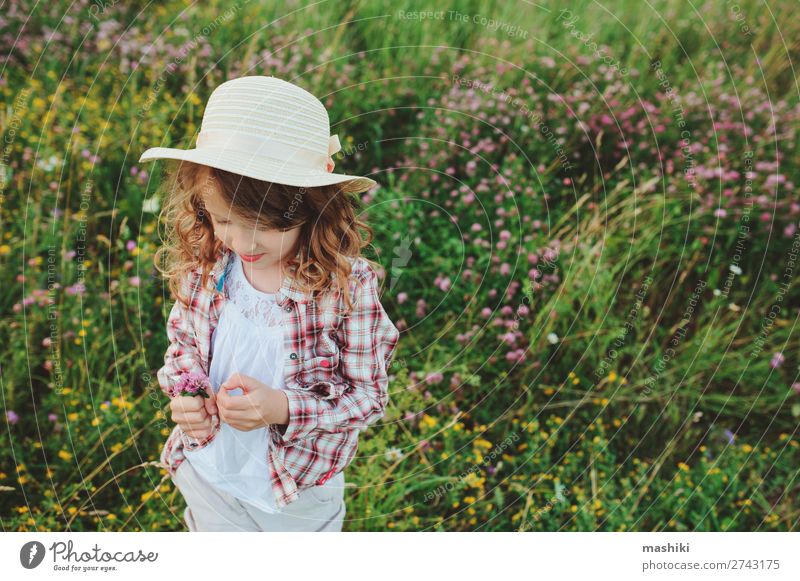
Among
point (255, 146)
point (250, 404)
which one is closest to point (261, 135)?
point (255, 146)

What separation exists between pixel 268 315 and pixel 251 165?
26cm

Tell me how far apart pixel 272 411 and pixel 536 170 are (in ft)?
3.21

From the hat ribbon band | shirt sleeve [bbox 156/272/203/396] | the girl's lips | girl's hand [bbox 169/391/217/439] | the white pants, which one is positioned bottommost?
the white pants

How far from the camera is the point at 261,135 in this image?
1.04 metres

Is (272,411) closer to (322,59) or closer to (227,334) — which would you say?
(227,334)

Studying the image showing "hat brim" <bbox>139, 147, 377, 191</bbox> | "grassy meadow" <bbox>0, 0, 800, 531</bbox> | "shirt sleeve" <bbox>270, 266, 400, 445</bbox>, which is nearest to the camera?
"hat brim" <bbox>139, 147, 377, 191</bbox>

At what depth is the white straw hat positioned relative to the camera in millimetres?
1035

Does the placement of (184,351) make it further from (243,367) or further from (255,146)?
(255,146)

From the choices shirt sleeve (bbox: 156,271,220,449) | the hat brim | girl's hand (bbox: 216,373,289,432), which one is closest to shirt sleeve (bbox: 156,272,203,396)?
shirt sleeve (bbox: 156,271,220,449)

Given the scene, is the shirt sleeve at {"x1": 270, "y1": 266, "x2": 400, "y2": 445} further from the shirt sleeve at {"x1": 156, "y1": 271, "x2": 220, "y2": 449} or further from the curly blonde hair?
the shirt sleeve at {"x1": 156, "y1": 271, "x2": 220, "y2": 449}

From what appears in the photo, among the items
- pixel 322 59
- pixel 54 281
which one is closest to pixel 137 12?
pixel 322 59

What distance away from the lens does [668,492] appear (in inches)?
60.8

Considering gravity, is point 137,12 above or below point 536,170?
above

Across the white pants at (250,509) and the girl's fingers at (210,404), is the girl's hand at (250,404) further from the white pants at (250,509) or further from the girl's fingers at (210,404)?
the white pants at (250,509)
